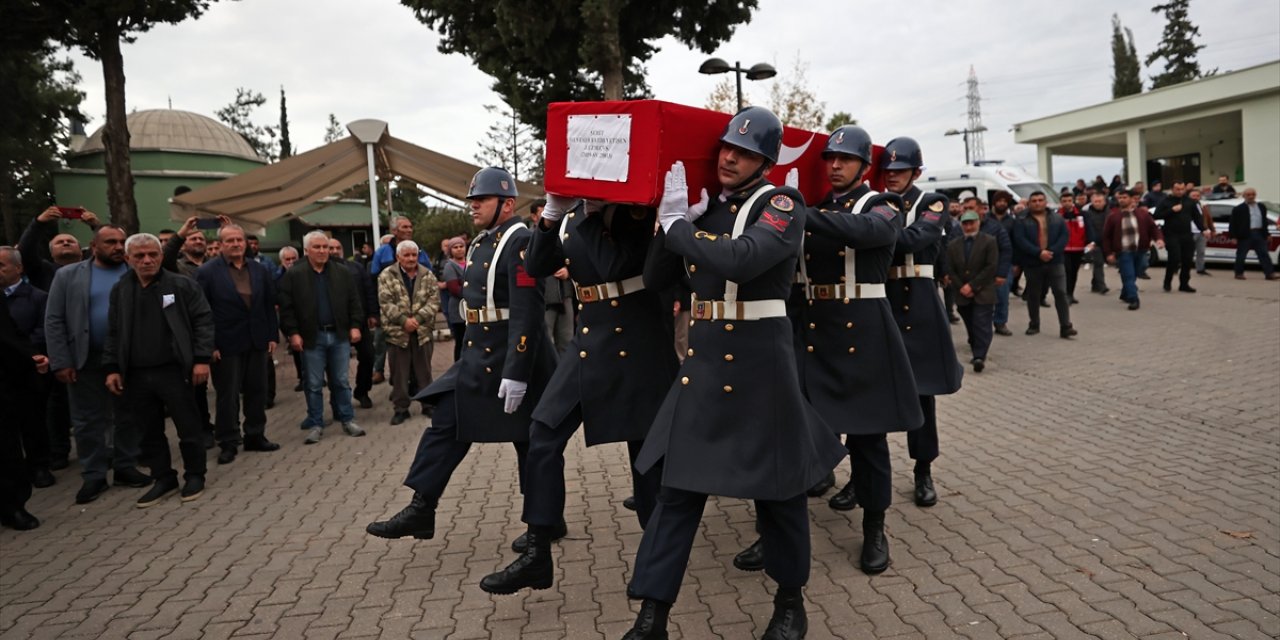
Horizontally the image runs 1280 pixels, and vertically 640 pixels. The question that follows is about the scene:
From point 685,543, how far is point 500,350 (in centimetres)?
179

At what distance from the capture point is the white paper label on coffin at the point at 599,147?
3.21m

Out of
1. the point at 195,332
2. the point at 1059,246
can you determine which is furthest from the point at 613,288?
the point at 1059,246

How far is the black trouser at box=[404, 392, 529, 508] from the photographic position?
14.4 feet

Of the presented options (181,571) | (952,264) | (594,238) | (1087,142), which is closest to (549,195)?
(594,238)

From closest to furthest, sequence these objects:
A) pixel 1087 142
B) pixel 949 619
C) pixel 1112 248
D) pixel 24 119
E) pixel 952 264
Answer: pixel 949 619, pixel 952 264, pixel 1112 248, pixel 24 119, pixel 1087 142

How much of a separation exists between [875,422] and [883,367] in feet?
0.99

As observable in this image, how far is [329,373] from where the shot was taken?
26.9ft

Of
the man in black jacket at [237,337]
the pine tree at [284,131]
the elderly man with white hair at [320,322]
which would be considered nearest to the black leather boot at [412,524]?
the man in black jacket at [237,337]

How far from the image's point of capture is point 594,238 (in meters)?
3.72

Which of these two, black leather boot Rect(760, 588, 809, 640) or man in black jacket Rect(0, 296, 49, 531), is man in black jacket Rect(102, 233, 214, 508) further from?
black leather boot Rect(760, 588, 809, 640)

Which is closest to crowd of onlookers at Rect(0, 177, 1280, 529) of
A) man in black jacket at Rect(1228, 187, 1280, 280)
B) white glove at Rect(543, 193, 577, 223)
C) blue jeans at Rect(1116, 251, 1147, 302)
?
white glove at Rect(543, 193, 577, 223)

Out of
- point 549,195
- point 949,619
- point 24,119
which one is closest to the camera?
point 949,619

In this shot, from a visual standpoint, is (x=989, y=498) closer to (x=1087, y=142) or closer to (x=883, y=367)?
(x=883, y=367)

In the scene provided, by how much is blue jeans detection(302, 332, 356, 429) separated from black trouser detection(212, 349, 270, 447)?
0.44 metres
